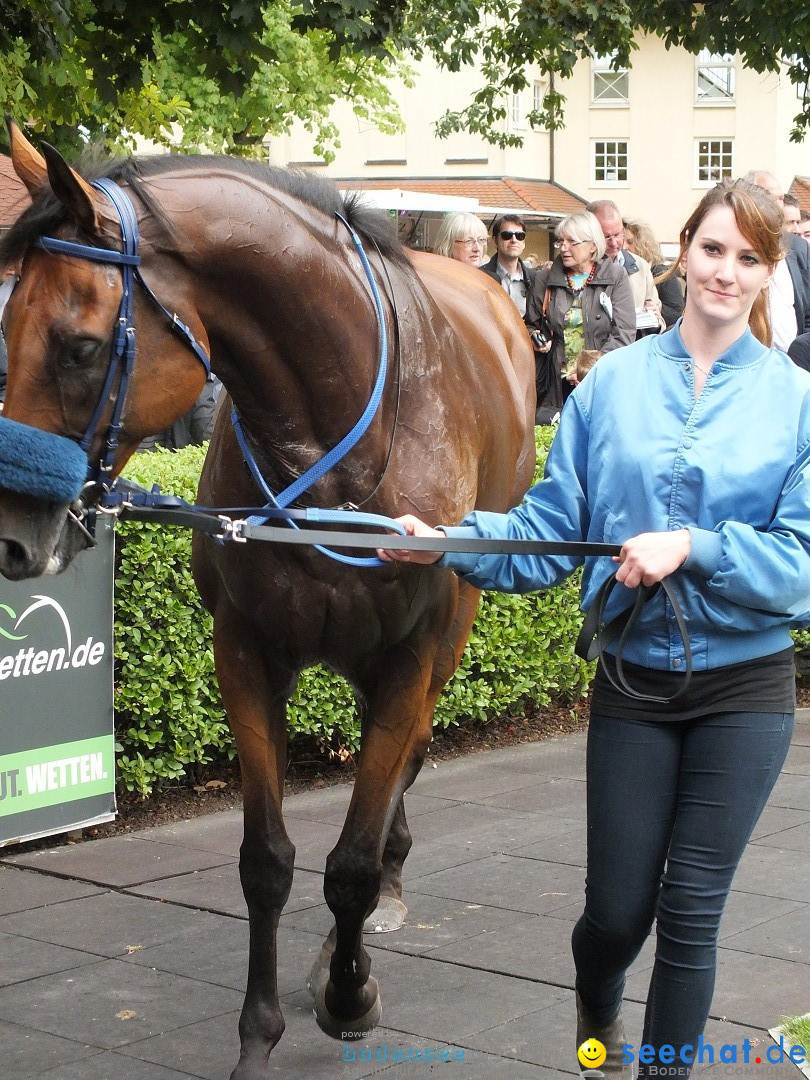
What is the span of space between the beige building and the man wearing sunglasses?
31.4m

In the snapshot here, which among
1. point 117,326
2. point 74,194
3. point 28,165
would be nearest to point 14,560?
point 117,326

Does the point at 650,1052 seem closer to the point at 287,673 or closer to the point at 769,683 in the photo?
the point at 769,683

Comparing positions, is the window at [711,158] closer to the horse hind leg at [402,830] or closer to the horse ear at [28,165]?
the horse hind leg at [402,830]

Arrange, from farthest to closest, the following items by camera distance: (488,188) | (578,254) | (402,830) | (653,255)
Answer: (488,188) → (653,255) → (578,254) → (402,830)

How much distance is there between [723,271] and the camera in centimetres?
291

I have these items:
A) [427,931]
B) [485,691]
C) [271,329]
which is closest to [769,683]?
[271,329]

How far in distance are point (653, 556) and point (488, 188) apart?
38.8m

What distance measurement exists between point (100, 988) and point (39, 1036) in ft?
1.18

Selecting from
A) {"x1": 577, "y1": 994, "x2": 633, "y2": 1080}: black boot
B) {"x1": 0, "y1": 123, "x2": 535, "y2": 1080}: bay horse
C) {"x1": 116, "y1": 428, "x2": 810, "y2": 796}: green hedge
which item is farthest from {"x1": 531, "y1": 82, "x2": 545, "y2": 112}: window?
{"x1": 577, "y1": 994, "x2": 633, "y2": 1080}: black boot

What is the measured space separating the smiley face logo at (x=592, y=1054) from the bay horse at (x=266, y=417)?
783 millimetres

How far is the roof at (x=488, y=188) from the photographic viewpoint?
129 feet

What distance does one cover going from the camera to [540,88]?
148ft

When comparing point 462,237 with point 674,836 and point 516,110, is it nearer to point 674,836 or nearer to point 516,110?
point 674,836

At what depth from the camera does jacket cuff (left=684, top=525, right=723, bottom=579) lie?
2781mm
